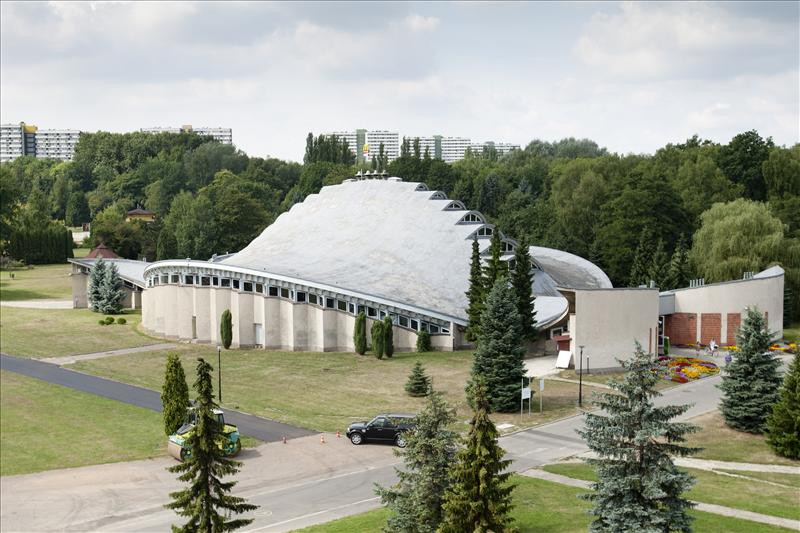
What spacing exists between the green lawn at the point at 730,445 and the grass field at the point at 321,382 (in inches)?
240

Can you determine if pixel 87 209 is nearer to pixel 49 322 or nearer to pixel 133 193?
pixel 133 193

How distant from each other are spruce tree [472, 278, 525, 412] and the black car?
600 centimetres

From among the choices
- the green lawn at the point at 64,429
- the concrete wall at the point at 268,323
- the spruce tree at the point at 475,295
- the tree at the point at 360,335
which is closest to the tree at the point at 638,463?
the green lawn at the point at 64,429

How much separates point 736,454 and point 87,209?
5024 inches

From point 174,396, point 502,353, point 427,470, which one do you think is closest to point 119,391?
point 174,396

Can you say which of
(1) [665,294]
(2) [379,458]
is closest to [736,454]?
(2) [379,458]

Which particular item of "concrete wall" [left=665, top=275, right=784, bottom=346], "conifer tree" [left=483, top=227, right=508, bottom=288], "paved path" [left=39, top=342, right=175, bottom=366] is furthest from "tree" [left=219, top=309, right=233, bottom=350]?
"concrete wall" [left=665, top=275, right=784, bottom=346]

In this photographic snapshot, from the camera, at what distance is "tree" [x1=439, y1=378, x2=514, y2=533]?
2008 cm

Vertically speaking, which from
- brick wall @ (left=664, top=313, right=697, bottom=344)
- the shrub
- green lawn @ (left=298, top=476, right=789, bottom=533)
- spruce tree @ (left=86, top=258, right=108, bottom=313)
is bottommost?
green lawn @ (left=298, top=476, right=789, bottom=533)

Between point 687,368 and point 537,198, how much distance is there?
222ft

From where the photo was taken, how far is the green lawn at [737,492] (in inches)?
1051

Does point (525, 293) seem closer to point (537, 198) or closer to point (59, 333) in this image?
point (59, 333)

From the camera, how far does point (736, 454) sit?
110 ft

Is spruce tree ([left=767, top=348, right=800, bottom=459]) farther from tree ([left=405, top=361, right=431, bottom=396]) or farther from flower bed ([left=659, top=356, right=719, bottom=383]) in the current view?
tree ([left=405, top=361, right=431, bottom=396])
